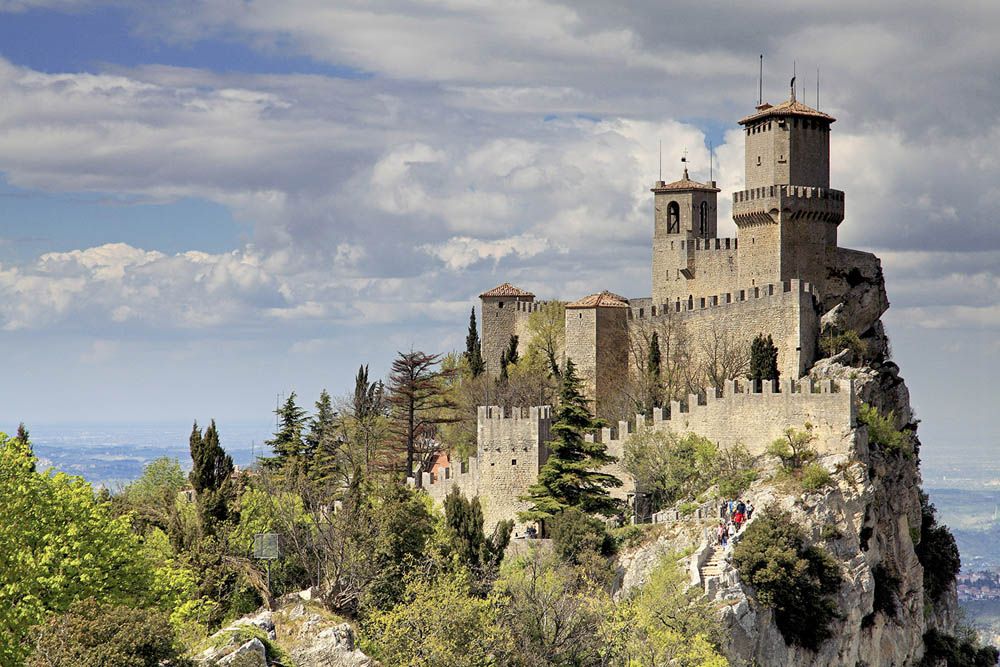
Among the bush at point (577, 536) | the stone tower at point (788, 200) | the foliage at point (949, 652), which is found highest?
the stone tower at point (788, 200)

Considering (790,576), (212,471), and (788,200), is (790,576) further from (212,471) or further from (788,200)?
(212,471)

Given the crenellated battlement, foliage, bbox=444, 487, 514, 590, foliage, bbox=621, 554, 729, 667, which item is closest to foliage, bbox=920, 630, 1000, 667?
the crenellated battlement

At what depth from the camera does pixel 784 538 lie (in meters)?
51.6

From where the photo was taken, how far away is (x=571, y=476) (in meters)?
55.4

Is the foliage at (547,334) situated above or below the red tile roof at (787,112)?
below

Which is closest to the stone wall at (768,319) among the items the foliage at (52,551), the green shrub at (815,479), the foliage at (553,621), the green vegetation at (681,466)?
the green vegetation at (681,466)

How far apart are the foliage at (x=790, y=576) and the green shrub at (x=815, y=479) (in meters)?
1.49

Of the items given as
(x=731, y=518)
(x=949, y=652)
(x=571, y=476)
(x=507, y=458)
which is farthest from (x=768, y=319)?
(x=949, y=652)

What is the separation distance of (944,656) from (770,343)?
1550cm

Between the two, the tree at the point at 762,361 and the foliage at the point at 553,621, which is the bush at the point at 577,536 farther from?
the tree at the point at 762,361

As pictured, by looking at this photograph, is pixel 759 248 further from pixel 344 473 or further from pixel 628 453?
pixel 344 473

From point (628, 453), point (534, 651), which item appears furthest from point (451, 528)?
point (534, 651)

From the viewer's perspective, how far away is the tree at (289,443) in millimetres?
64000

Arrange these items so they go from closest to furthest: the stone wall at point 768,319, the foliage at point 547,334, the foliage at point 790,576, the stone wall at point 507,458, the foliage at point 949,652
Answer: the foliage at point 790,576 < the stone wall at point 507,458 < the stone wall at point 768,319 < the foliage at point 949,652 < the foliage at point 547,334
